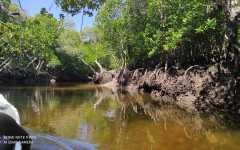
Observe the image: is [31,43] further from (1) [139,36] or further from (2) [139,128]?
(2) [139,128]

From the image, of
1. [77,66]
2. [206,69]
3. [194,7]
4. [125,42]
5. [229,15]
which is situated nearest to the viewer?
[229,15]

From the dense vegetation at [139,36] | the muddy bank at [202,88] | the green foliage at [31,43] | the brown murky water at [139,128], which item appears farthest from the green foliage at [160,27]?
the green foliage at [31,43]

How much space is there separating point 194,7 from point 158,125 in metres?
6.49

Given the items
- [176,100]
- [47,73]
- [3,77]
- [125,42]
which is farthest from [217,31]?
[47,73]

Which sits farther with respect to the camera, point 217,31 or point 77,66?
point 77,66

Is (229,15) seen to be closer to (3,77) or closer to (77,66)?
(3,77)

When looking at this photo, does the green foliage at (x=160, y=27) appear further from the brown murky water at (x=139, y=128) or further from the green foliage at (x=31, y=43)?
the green foliage at (x=31, y=43)

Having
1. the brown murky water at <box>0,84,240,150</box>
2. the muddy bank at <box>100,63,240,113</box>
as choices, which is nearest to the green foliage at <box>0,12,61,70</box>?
the brown murky water at <box>0,84,240,150</box>

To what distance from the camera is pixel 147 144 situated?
22.9 feet

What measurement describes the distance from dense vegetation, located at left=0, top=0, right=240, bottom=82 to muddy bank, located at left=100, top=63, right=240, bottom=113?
734mm

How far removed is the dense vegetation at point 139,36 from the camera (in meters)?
11.4

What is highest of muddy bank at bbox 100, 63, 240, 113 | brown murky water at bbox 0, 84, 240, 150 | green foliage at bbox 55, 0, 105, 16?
green foliage at bbox 55, 0, 105, 16

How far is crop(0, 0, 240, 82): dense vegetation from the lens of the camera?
451 inches

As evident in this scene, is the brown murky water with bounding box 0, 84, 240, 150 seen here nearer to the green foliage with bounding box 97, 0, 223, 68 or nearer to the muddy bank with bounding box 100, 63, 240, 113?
the muddy bank with bounding box 100, 63, 240, 113
